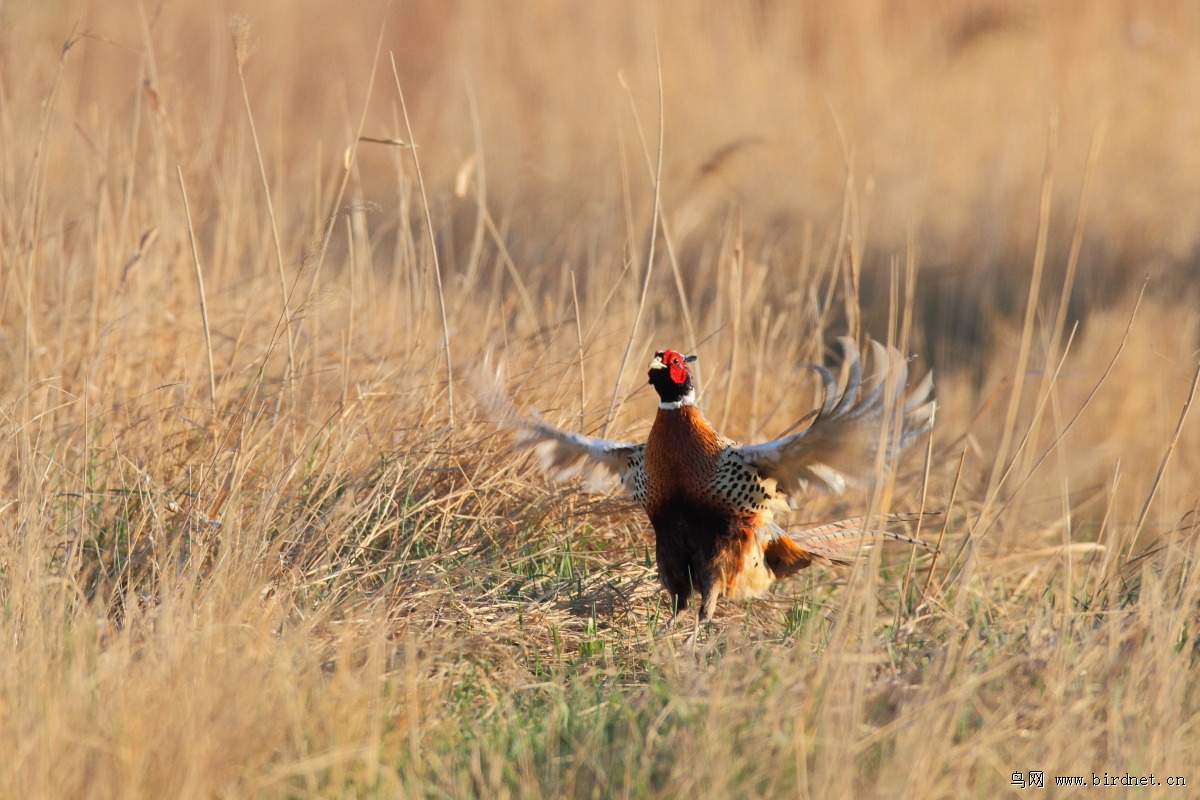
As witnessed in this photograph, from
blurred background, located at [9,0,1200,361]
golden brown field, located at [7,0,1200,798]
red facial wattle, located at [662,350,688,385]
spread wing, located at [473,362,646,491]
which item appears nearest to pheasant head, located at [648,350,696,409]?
red facial wattle, located at [662,350,688,385]

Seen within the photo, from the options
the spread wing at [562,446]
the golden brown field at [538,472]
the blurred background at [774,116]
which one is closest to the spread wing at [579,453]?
the spread wing at [562,446]

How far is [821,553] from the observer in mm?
3818

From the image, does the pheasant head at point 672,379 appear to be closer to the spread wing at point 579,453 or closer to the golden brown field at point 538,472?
the spread wing at point 579,453

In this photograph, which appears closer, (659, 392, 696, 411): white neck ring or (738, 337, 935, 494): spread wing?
(738, 337, 935, 494): spread wing

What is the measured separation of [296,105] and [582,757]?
8.14m

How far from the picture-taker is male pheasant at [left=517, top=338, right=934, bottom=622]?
324cm

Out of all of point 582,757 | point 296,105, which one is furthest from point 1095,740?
point 296,105

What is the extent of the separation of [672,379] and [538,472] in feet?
2.68

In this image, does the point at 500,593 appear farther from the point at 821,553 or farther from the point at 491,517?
the point at 821,553

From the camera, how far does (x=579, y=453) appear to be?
3750 millimetres

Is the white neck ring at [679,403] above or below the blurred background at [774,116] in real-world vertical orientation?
below

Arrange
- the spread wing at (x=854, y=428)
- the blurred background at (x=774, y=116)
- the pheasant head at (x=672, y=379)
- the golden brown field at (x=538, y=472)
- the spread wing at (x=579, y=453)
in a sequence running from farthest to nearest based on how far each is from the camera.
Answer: the blurred background at (x=774, y=116), the spread wing at (x=579, y=453), the pheasant head at (x=672, y=379), the spread wing at (x=854, y=428), the golden brown field at (x=538, y=472)

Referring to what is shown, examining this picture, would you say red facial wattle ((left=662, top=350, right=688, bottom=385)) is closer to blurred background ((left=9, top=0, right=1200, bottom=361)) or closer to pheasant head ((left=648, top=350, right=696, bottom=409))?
pheasant head ((left=648, top=350, right=696, bottom=409))

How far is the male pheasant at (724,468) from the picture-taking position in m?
3.24
